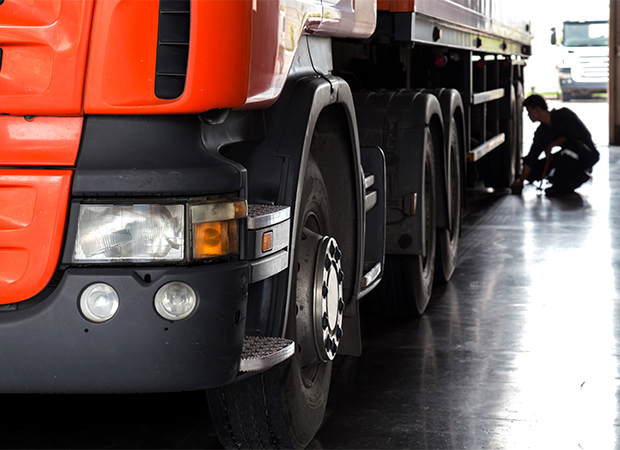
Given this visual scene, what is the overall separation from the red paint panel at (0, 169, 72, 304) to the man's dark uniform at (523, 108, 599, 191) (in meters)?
8.63

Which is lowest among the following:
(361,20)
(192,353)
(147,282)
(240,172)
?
(192,353)

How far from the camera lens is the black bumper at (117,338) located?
2.02 m

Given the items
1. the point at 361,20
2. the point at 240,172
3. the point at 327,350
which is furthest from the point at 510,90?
the point at 240,172

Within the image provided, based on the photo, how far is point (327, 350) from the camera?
9.57 ft

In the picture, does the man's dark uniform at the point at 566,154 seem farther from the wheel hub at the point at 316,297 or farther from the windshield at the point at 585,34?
the windshield at the point at 585,34

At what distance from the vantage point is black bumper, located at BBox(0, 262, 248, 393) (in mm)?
2016

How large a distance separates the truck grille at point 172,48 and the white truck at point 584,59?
88.5 feet

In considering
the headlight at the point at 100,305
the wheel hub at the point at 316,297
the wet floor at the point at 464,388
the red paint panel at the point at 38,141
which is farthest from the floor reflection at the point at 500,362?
the red paint panel at the point at 38,141

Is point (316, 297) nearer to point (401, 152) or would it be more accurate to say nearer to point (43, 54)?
point (43, 54)

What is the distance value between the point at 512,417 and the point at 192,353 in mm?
1731

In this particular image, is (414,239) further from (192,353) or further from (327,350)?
(192,353)

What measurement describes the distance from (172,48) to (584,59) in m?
27.8

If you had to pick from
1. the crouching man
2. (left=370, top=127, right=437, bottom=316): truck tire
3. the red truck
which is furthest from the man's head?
the red truck

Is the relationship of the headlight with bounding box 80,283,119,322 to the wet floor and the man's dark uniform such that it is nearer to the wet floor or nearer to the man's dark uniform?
the wet floor
